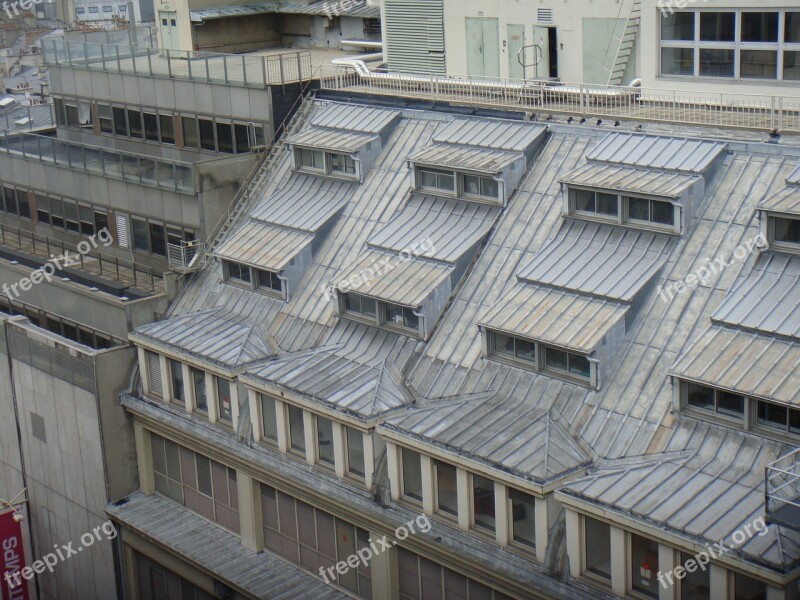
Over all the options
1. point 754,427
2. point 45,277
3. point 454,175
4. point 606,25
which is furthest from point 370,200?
point 754,427

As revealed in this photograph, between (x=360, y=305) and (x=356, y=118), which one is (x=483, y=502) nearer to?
(x=360, y=305)

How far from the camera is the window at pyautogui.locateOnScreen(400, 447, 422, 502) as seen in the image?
34562 millimetres

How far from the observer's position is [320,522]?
38.3m

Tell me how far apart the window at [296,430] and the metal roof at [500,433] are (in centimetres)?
413

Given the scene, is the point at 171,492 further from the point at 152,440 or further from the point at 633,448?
the point at 633,448

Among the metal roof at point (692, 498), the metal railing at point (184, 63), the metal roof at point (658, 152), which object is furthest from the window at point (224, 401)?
the metal roof at point (692, 498)

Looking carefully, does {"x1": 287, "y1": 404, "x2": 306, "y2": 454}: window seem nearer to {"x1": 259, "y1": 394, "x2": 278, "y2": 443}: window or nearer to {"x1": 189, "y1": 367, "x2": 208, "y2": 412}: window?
{"x1": 259, "y1": 394, "x2": 278, "y2": 443}: window

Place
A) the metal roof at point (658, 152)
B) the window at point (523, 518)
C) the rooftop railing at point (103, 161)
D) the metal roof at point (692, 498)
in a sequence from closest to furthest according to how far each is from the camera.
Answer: the metal roof at point (692, 498) < the window at point (523, 518) < the metal roof at point (658, 152) < the rooftop railing at point (103, 161)

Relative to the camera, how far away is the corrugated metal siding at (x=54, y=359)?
44.1m

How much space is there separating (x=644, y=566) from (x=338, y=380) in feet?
38.1

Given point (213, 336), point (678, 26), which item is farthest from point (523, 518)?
point (678, 26)

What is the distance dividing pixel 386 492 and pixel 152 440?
1275 cm

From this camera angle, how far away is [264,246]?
43.3 m

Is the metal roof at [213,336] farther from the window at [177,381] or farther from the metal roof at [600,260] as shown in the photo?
the metal roof at [600,260]
